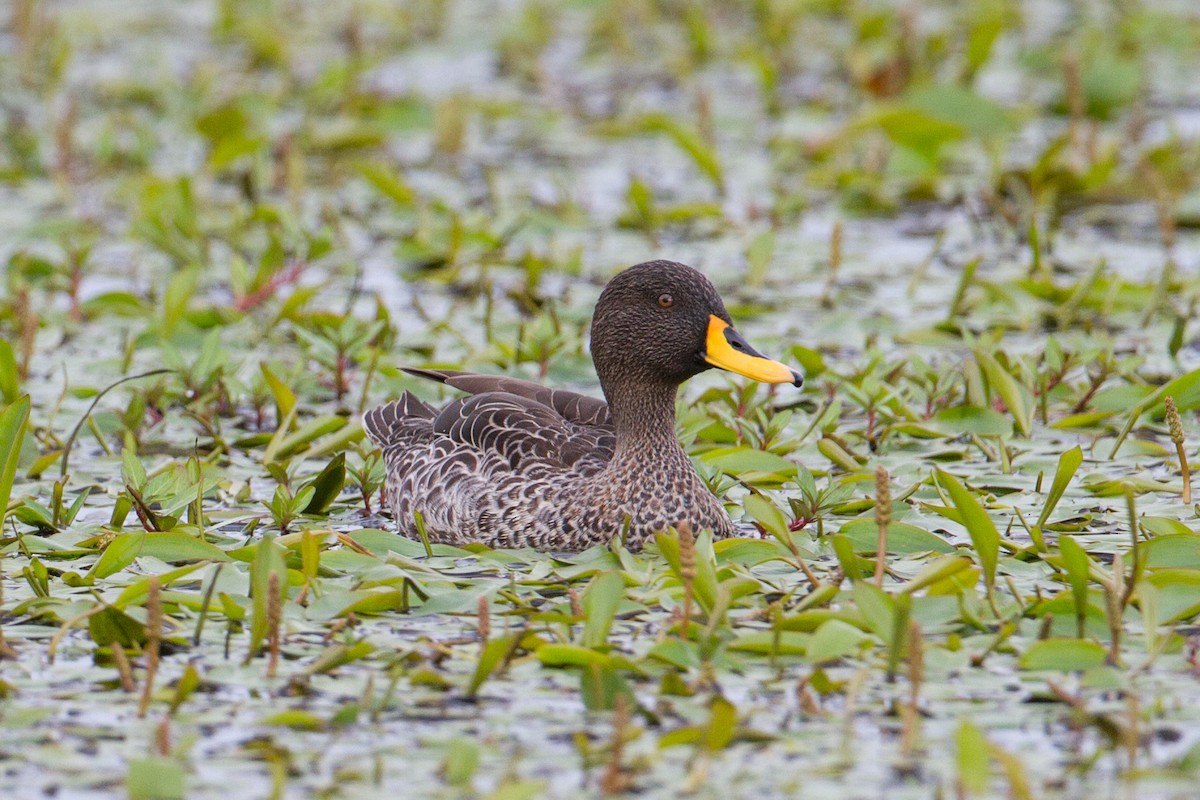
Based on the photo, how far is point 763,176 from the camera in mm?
12531

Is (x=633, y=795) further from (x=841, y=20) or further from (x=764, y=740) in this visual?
(x=841, y=20)

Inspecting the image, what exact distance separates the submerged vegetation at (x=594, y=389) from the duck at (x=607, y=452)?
0.74 ft

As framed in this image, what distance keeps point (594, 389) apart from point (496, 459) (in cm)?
189

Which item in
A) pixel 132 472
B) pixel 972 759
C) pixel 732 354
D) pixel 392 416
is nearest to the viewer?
pixel 972 759

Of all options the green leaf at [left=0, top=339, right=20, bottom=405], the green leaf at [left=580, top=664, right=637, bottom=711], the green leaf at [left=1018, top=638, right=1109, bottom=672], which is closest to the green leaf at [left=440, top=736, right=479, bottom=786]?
the green leaf at [left=580, top=664, right=637, bottom=711]

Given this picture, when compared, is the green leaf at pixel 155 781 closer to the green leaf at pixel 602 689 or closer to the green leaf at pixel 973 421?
the green leaf at pixel 602 689

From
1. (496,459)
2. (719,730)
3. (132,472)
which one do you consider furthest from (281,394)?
(719,730)

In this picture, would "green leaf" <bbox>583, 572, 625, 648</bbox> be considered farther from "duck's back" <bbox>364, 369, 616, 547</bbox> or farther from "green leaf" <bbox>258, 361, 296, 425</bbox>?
"green leaf" <bbox>258, 361, 296, 425</bbox>

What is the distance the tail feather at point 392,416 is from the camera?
748cm

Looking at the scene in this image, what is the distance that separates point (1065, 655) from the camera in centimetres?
509

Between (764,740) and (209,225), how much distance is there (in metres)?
7.35

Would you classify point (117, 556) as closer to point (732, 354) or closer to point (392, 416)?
point (392, 416)

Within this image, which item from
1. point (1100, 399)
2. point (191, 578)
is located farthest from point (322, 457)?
point (1100, 399)

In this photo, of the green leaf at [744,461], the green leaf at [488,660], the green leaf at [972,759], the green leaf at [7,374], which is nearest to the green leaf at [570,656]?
the green leaf at [488,660]
